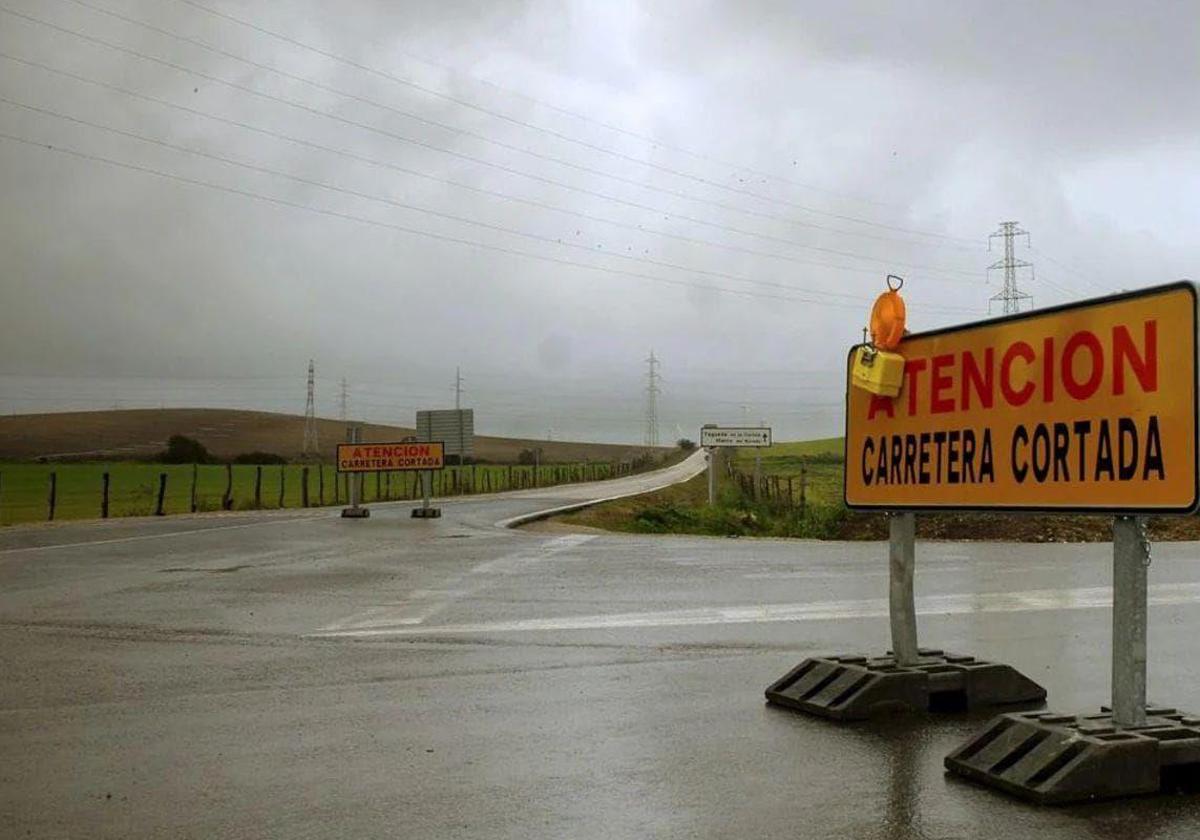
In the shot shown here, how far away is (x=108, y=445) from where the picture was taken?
3588 inches

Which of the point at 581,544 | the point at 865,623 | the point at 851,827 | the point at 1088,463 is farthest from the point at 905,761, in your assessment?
the point at 581,544

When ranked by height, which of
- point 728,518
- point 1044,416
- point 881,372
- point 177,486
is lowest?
point 728,518

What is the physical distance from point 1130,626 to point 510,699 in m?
3.31

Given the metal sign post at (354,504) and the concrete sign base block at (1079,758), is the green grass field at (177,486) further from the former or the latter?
the concrete sign base block at (1079,758)

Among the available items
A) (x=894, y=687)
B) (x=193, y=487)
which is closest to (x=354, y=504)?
(x=193, y=487)

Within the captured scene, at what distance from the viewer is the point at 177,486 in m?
63.2

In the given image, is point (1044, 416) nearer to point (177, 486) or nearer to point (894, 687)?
point (894, 687)

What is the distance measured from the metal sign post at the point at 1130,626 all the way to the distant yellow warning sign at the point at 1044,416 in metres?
0.18

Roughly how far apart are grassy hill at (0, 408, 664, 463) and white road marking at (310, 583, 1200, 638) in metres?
67.5

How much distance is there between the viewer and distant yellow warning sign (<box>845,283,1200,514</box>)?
5043mm

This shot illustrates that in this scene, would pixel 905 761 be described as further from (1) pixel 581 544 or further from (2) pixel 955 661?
(1) pixel 581 544

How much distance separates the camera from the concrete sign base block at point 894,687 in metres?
6.42

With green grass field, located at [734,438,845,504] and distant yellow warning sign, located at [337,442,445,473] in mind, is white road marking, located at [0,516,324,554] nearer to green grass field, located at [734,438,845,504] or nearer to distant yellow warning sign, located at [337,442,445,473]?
distant yellow warning sign, located at [337,442,445,473]

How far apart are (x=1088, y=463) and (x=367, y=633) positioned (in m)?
5.89
